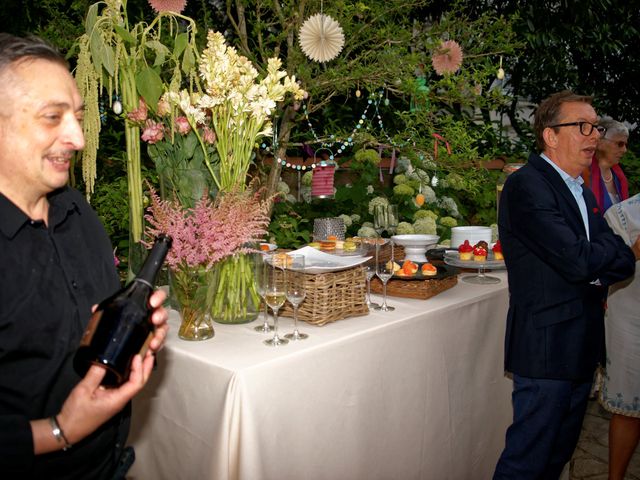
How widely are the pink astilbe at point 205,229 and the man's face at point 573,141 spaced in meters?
1.10

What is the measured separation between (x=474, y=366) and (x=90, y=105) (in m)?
1.63

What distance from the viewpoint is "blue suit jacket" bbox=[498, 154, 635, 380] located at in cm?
183

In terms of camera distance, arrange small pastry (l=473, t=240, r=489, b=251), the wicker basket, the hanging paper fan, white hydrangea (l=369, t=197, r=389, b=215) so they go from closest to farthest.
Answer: the wicker basket → the hanging paper fan → small pastry (l=473, t=240, r=489, b=251) → white hydrangea (l=369, t=197, r=389, b=215)

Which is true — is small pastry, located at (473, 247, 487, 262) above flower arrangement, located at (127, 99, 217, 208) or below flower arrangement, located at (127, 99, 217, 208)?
below

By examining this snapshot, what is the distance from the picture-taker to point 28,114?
932 millimetres

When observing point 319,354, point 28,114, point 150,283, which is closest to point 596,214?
point 319,354

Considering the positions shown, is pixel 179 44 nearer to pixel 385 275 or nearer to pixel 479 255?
pixel 385 275

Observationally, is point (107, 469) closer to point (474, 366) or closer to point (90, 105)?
point (90, 105)

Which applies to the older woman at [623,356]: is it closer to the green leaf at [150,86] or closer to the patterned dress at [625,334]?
the patterned dress at [625,334]

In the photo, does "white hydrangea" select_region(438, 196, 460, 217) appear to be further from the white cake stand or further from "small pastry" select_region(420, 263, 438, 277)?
"small pastry" select_region(420, 263, 438, 277)

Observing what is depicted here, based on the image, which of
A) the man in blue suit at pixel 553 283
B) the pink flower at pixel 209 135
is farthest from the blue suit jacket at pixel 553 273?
the pink flower at pixel 209 135

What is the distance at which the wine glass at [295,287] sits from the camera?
1.63 m

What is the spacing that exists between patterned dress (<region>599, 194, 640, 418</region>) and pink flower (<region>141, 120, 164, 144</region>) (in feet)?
5.90

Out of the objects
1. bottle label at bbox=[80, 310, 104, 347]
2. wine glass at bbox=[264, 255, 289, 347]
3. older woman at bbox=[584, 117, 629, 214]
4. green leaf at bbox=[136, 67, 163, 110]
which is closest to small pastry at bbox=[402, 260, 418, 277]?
wine glass at bbox=[264, 255, 289, 347]
